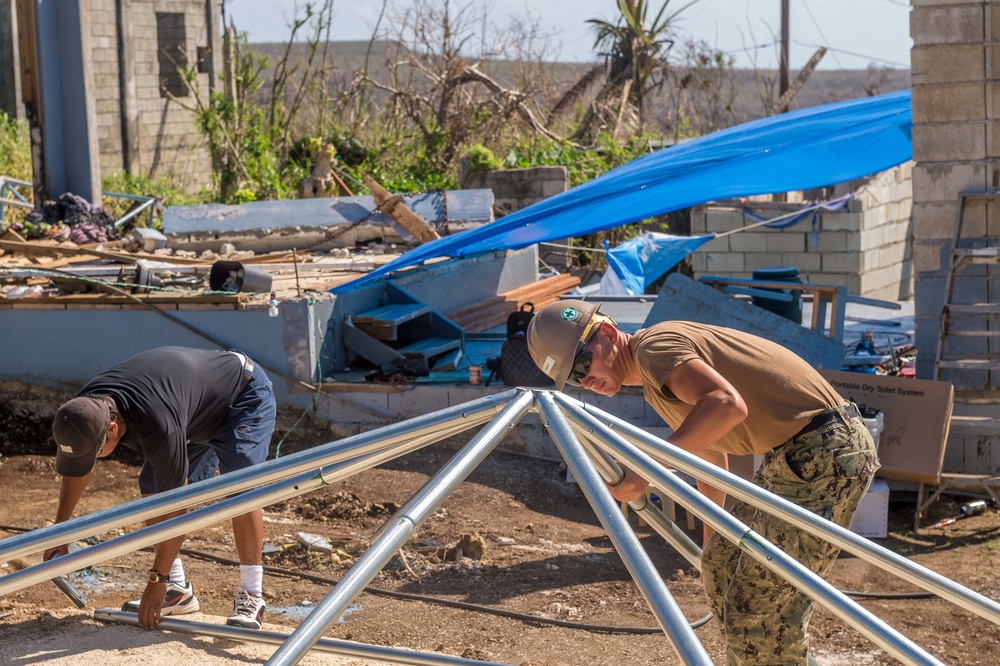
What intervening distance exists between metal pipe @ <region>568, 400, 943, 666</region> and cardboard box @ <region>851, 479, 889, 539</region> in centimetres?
395

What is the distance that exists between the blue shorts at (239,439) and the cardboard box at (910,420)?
3.71 metres

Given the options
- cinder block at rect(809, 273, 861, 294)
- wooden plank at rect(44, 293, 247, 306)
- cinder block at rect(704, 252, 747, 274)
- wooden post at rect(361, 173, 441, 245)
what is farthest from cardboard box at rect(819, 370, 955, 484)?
cinder block at rect(704, 252, 747, 274)

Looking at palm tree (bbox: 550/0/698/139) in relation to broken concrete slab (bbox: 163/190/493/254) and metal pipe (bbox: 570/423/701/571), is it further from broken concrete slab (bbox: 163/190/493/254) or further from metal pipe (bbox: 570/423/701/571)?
metal pipe (bbox: 570/423/701/571)

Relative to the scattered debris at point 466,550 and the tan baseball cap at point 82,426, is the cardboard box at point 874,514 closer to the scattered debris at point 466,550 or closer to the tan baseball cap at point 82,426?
the scattered debris at point 466,550

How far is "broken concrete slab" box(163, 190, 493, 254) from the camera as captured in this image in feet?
35.3

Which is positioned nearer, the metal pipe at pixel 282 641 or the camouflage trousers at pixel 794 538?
the camouflage trousers at pixel 794 538

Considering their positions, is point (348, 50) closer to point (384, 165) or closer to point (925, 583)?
point (384, 165)

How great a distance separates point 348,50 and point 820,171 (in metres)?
47.6

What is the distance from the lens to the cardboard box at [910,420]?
6.47 m

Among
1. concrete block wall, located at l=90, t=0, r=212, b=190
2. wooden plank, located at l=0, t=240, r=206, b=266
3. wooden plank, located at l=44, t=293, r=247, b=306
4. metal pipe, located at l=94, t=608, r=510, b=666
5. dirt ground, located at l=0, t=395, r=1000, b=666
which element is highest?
concrete block wall, located at l=90, t=0, r=212, b=190

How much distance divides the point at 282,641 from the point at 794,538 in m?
1.86

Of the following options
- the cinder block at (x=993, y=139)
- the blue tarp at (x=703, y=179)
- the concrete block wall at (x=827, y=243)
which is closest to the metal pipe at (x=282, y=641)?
the blue tarp at (x=703, y=179)

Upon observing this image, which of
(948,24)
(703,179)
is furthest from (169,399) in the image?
(703,179)

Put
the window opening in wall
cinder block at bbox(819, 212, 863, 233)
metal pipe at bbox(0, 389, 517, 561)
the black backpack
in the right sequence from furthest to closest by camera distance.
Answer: the window opening in wall < cinder block at bbox(819, 212, 863, 233) < the black backpack < metal pipe at bbox(0, 389, 517, 561)
